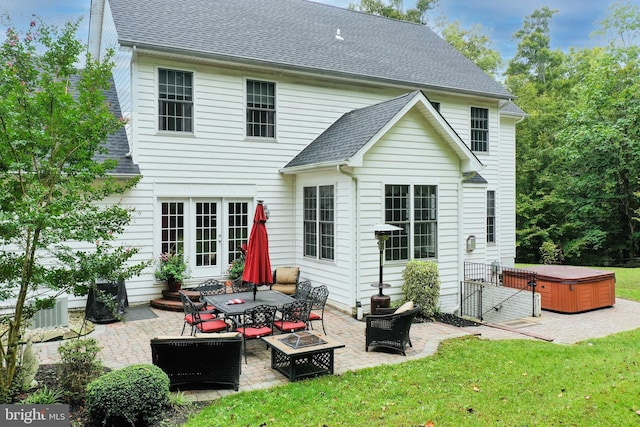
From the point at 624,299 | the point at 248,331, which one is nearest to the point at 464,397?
the point at 248,331

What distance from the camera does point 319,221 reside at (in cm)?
1142

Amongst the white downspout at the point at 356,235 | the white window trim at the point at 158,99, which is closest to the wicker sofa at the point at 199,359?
the white downspout at the point at 356,235

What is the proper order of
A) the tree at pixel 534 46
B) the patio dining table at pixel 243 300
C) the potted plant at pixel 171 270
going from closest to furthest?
the patio dining table at pixel 243 300, the potted plant at pixel 171 270, the tree at pixel 534 46

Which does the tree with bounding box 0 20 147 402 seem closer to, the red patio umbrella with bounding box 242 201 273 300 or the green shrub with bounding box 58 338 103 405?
the green shrub with bounding box 58 338 103 405

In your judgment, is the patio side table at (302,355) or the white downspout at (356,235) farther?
the white downspout at (356,235)

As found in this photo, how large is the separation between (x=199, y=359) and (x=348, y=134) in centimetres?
716

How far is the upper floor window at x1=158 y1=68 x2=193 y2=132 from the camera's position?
11203 mm

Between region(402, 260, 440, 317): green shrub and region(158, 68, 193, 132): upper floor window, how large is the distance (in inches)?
267

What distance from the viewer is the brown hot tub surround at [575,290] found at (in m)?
11.3

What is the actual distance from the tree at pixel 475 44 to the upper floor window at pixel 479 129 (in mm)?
19828

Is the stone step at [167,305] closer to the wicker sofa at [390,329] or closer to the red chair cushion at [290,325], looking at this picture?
the red chair cushion at [290,325]

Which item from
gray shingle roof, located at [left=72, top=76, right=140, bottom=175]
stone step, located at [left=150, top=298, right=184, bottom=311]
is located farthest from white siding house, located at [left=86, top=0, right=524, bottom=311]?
stone step, located at [left=150, top=298, right=184, bottom=311]

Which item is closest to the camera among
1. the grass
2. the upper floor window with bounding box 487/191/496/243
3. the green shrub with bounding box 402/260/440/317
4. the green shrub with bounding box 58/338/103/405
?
the grass

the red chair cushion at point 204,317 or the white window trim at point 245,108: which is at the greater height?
the white window trim at point 245,108
